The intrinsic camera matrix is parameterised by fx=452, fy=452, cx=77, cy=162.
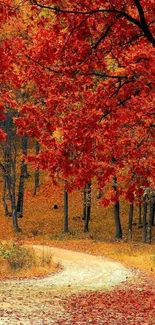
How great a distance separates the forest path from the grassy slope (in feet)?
7.66

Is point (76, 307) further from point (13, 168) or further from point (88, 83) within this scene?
point (13, 168)

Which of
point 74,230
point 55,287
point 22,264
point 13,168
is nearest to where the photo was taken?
point 55,287

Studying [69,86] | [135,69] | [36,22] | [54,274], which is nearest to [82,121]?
[69,86]

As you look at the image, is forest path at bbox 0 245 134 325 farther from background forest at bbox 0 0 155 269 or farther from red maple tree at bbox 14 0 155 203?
red maple tree at bbox 14 0 155 203

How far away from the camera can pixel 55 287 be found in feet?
50.2

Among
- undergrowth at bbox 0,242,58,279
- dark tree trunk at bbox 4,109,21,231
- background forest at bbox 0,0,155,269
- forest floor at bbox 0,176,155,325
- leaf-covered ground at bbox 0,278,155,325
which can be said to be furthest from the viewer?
dark tree trunk at bbox 4,109,21,231

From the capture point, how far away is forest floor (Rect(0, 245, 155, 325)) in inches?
428

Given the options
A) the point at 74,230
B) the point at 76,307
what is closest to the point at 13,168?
the point at 74,230

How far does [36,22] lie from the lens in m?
9.34

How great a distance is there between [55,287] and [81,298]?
1943 mm

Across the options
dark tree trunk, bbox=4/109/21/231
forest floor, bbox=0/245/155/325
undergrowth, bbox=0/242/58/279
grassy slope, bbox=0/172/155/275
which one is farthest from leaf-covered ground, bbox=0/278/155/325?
dark tree trunk, bbox=4/109/21/231

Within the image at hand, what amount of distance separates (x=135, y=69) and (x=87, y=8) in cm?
150

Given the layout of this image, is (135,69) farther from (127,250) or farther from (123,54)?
(127,250)

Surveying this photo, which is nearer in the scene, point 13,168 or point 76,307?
point 76,307
